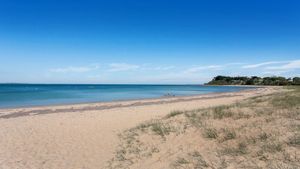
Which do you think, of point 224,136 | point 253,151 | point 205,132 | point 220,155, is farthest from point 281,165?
point 205,132

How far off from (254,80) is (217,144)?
14063 centimetres

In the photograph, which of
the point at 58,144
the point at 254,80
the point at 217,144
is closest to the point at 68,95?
the point at 58,144

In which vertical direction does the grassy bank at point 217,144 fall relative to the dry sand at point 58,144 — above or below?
above

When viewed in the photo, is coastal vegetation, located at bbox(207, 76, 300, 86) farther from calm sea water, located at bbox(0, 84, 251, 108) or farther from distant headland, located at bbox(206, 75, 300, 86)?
calm sea water, located at bbox(0, 84, 251, 108)

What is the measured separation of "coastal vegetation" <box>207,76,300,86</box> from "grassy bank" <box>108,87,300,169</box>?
104547mm

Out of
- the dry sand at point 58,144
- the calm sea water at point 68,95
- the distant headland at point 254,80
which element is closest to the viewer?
the dry sand at point 58,144

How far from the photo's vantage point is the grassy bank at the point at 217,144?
18.2 ft

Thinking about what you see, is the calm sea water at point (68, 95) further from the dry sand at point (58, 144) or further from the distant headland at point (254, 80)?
the distant headland at point (254, 80)

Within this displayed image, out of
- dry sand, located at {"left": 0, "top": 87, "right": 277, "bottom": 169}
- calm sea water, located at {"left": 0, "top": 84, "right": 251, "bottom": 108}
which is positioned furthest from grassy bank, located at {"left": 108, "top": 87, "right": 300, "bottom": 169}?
calm sea water, located at {"left": 0, "top": 84, "right": 251, "bottom": 108}

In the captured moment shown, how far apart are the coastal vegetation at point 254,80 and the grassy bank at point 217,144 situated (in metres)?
105

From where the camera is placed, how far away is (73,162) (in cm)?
770

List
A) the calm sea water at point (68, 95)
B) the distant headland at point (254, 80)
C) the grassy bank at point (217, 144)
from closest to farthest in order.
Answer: the grassy bank at point (217, 144) → the calm sea water at point (68, 95) → the distant headland at point (254, 80)

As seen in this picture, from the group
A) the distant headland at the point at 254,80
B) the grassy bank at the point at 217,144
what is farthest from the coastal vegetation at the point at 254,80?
the grassy bank at the point at 217,144

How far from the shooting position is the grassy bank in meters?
5.55
